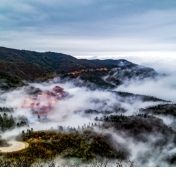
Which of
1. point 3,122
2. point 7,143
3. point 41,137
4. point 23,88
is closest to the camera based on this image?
point 7,143

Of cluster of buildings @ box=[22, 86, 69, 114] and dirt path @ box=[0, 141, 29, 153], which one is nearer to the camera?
dirt path @ box=[0, 141, 29, 153]

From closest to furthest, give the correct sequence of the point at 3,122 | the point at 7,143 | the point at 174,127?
1. the point at 7,143
2. the point at 3,122
3. the point at 174,127

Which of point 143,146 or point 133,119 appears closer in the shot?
point 143,146

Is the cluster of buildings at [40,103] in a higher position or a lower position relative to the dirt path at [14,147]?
higher

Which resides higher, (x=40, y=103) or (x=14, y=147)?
(x=40, y=103)

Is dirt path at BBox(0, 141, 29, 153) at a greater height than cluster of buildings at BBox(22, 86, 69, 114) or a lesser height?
lesser

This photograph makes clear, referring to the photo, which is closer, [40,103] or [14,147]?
[14,147]

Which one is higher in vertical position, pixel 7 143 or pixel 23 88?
pixel 23 88

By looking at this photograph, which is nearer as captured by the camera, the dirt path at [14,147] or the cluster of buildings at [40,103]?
the dirt path at [14,147]

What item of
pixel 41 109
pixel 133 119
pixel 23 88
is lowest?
→ pixel 133 119
